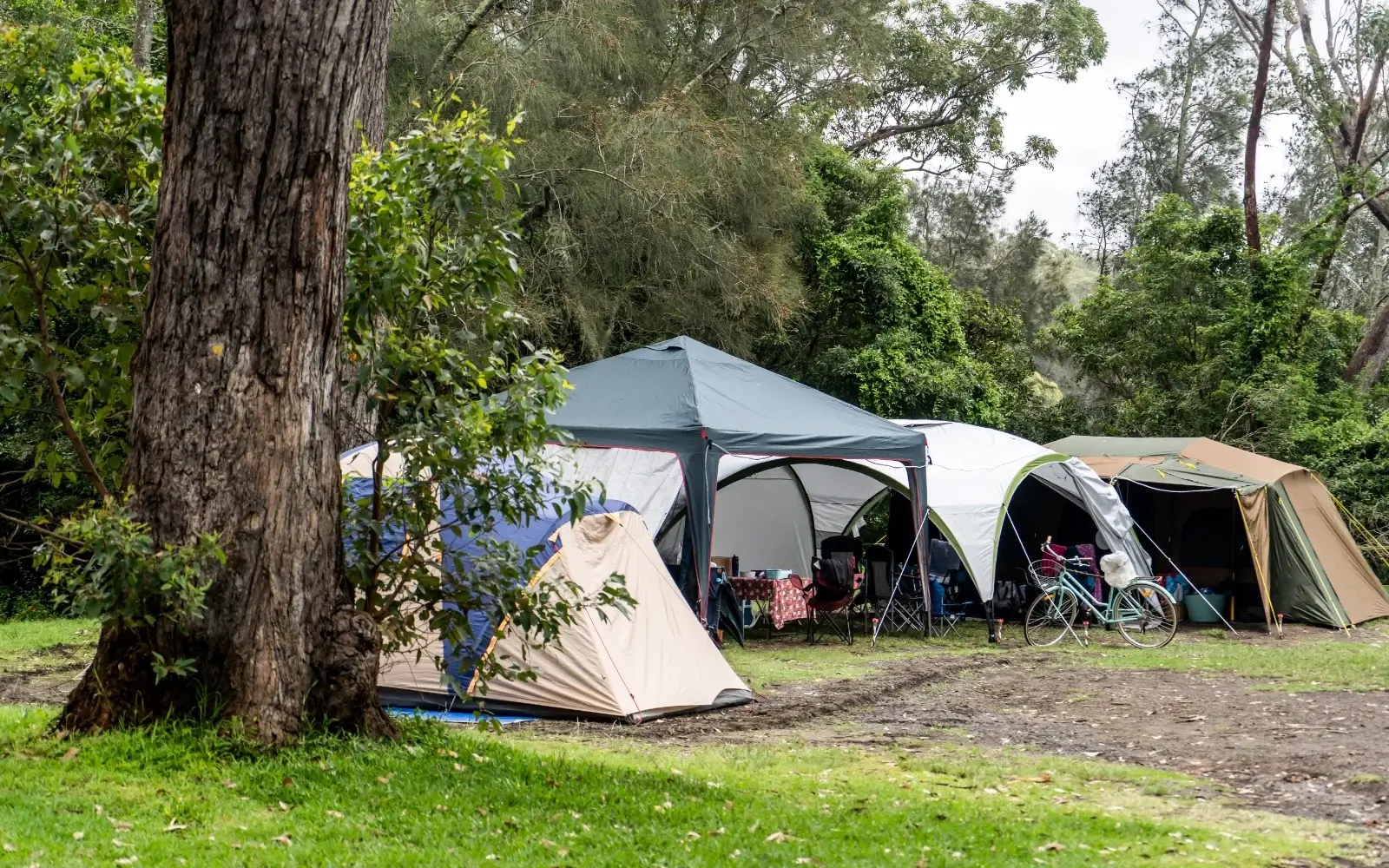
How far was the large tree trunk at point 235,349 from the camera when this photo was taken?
493 cm

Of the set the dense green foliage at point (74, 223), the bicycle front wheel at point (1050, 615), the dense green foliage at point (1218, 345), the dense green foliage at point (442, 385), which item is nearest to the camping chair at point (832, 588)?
the bicycle front wheel at point (1050, 615)

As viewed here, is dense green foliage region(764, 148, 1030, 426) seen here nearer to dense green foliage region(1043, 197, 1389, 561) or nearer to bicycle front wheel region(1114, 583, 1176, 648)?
dense green foliage region(1043, 197, 1389, 561)

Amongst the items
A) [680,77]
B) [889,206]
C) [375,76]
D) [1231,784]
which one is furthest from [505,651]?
[889,206]

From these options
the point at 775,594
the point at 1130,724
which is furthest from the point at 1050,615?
the point at 1130,724

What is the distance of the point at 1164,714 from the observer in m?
8.22

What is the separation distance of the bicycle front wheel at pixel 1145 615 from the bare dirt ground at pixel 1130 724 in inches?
81.0

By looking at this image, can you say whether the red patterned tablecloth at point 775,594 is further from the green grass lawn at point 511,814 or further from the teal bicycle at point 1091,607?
the green grass lawn at point 511,814

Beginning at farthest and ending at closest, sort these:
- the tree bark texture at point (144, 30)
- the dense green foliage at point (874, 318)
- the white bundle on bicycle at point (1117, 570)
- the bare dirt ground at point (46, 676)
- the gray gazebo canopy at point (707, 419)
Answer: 1. the dense green foliage at point (874, 318)
2. the tree bark texture at point (144, 30)
3. the white bundle on bicycle at point (1117, 570)
4. the gray gazebo canopy at point (707, 419)
5. the bare dirt ground at point (46, 676)

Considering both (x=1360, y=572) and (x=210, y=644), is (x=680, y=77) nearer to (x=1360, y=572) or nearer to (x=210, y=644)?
(x=1360, y=572)

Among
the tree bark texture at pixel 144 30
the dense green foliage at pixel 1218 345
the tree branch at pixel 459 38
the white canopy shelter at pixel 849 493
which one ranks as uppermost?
the tree branch at pixel 459 38

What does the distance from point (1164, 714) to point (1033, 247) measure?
101 ft

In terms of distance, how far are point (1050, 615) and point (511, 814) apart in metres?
9.01

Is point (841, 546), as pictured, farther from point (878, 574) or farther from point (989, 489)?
point (989, 489)

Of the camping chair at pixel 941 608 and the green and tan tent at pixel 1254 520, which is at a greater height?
the green and tan tent at pixel 1254 520
